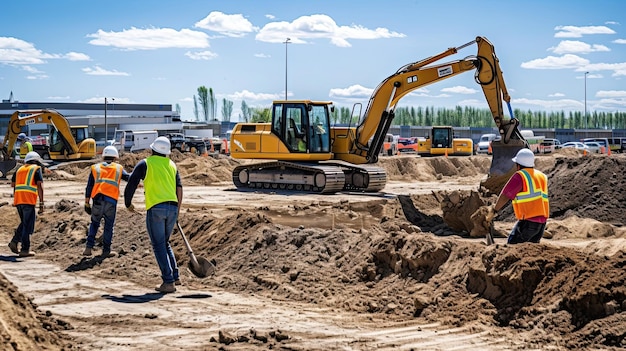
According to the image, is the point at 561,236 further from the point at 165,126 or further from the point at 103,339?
the point at 165,126

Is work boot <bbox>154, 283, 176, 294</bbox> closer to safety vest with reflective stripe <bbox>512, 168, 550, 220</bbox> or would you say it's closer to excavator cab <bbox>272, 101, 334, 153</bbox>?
safety vest with reflective stripe <bbox>512, 168, 550, 220</bbox>

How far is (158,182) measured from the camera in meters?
10.6

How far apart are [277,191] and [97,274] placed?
14752 mm

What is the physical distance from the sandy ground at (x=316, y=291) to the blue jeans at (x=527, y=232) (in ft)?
1.61

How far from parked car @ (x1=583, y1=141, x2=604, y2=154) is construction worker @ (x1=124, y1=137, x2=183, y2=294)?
48.9 metres

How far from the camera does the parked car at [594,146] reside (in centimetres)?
5611

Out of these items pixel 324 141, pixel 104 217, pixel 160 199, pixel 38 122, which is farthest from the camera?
pixel 38 122

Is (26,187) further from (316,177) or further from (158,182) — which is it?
(316,177)

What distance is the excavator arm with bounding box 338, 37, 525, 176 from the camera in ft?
73.3

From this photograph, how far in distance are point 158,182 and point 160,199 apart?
219mm

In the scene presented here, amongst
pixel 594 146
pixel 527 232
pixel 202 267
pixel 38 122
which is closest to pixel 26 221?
pixel 202 267

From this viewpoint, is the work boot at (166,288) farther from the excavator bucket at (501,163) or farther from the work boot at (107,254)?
the excavator bucket at (501,163)

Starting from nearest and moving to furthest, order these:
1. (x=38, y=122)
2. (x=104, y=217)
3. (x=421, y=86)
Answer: (x=104, y=217) < (x=421, y=86) < (x=38, y=122)

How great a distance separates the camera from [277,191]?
26.7 meters
